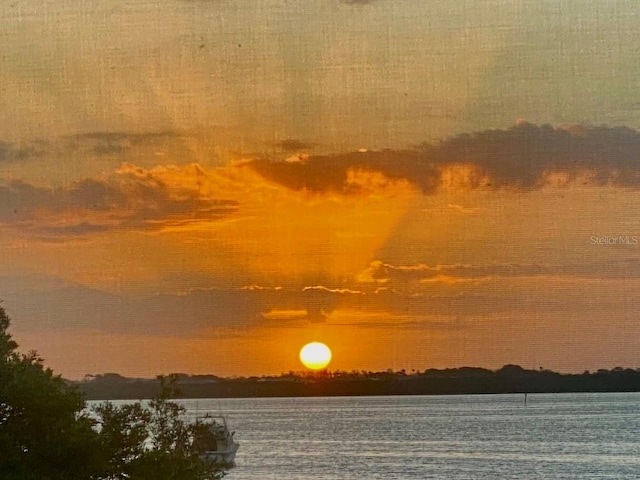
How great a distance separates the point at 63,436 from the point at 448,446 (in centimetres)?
2245

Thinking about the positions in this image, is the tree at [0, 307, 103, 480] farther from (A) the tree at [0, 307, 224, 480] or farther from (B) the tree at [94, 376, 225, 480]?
(B) the tree at [94, 376, 225, 480]

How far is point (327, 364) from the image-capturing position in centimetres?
1959

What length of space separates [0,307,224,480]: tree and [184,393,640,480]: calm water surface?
15.5 m

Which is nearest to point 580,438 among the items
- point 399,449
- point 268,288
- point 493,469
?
point 399,449

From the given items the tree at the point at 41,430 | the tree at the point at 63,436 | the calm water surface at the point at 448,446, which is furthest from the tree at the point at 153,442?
the calm water surface at the point at 448,446

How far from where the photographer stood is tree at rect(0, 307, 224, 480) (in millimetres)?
4379

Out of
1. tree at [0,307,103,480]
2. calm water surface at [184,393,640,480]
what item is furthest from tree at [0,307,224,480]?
calm water surface at [184,393,640,480]

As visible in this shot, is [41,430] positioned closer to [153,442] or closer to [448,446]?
[153,442]

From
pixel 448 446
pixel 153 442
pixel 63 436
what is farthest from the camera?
pixel 448 446

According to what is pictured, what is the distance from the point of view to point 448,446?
25.8m

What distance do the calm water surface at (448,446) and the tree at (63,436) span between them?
15465mm

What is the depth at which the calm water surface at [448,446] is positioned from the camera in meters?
20.9

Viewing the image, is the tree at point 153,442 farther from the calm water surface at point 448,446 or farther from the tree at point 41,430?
the calm water surface at point 448,446

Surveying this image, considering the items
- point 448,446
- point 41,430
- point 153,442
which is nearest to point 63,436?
point 41,430
